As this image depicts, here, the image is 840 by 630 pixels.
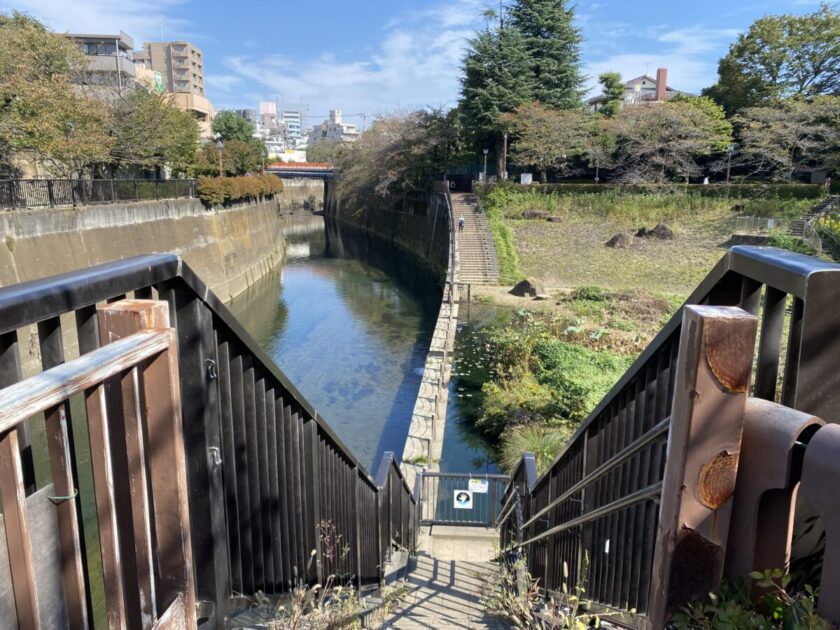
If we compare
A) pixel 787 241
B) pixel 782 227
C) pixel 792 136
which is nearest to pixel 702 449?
pixel 787 241

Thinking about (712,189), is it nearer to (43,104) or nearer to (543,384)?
(543,384)

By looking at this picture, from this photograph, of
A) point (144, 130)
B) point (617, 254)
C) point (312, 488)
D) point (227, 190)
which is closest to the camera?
point (312, 488)

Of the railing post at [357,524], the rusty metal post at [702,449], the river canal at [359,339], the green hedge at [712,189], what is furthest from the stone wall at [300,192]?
the rusty metal post at [702,449]

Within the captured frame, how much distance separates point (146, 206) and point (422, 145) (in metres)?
22.8

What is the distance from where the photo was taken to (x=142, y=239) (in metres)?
21.5

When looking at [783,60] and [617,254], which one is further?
[783,60]

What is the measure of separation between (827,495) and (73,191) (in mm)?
20920

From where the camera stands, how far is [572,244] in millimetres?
28609

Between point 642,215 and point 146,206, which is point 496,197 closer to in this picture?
point 642,215

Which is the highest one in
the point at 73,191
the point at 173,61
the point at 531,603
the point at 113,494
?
the point at 173,61

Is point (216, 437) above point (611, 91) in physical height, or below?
below

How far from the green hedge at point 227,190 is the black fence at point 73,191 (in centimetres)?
316

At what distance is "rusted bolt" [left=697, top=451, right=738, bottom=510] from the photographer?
132 centimetres

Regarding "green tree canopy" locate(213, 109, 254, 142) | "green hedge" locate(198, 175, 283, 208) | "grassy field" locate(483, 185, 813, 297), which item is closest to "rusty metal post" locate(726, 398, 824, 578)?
"grassy field" locate(483, 185, 813, 297)
